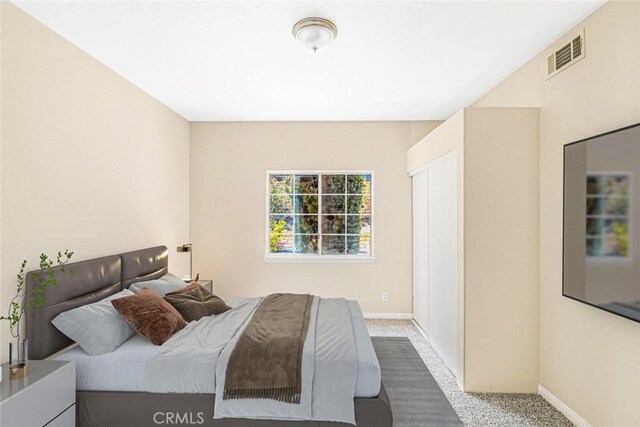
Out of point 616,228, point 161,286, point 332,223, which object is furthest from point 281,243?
point 616,228

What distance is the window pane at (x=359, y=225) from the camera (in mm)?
4711

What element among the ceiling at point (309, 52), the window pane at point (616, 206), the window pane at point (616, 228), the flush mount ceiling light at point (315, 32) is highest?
the ceiling at point (309, 52)

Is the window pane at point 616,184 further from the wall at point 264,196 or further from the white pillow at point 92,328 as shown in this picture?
the white pillow at point 92,328

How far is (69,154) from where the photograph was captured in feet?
8.15

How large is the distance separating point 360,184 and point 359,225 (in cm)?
59

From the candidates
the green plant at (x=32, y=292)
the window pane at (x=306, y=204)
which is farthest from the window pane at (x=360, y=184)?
the green plant at (x=32, y=292)

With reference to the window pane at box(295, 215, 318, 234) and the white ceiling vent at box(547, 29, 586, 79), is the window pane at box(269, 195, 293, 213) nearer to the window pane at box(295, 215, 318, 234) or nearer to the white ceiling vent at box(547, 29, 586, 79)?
the window pane at box(295, 215, 318, 234)

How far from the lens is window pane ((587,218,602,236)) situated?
2012 millimetres

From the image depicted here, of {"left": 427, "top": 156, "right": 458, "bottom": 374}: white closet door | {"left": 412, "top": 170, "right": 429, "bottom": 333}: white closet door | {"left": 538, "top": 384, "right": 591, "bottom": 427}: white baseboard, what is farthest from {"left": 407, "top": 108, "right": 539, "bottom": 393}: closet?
{"left": 412, "top": 170, "right": 429, "bottom": 333}: white closet door

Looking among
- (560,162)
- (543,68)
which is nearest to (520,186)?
(560,162)

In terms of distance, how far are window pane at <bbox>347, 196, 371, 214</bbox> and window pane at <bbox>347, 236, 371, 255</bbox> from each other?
1.23 feet

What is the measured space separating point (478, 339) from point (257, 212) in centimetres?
312

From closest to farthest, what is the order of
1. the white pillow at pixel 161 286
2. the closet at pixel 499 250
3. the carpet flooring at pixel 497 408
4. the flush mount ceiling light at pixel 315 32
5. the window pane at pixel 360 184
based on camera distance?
the flush mount ceiling light at pixel 315 32, the carpet flooring at pixel 497 408, the closet at pixel 499 250, the white pillow at pixel 161 286, the window pane at pixel 360 184
